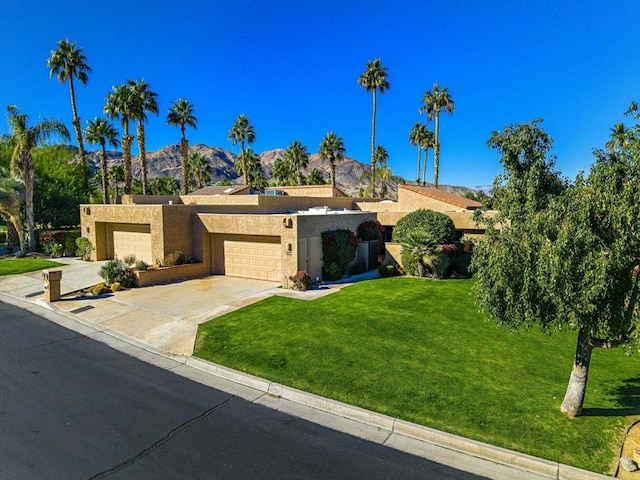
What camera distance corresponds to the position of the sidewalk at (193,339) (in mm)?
6820

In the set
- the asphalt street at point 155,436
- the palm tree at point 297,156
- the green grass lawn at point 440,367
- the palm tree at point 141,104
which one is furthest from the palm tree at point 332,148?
the asphalt street at point 155,436

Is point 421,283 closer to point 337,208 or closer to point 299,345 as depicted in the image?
point 299,345

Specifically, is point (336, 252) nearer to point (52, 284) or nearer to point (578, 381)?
point (52, 284)

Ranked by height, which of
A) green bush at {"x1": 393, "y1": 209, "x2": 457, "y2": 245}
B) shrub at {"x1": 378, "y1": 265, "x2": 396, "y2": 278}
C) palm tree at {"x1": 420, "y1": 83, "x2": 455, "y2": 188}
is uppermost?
palm tree at {"x1": 420, "y1": 83, "x2": 455, "y2": 188}

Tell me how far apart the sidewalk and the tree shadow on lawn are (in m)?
2.29

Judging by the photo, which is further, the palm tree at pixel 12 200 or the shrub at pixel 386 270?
the palm tree at pixel 12 200

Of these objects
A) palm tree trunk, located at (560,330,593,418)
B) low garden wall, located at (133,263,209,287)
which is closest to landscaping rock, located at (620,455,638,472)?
palm tree trunk, located at (560,330,593,418)

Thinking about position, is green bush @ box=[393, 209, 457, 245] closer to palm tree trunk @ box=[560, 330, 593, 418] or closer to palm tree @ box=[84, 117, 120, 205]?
palm tree trunk @ box=[560, 330, 593, 418]

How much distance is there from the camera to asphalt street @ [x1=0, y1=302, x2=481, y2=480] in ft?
20.9

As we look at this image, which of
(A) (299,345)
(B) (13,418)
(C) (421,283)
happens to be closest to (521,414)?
(A) (299,345)

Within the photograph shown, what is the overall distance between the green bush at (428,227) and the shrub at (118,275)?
624 inches

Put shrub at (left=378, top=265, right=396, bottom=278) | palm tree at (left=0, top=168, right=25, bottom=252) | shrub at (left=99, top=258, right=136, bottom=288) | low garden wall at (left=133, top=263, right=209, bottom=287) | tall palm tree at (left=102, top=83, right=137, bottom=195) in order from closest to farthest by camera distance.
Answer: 1. shrub at (left=99, top=258, right=136, bottom=288)
2. low garden wall at (left=133, top=263, right=209, bottom=287)
3. shrub at (left=378, top=265, right=396, bottom=278)
4. palm tree at (left=0, top=168, right=25, bottom=252)
5. tall palm tree at (left=102, top=83, right=137, bottom=195)

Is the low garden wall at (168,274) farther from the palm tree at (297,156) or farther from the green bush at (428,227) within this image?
the palm tree at (297,156)

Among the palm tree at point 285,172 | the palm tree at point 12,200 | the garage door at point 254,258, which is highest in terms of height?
the palm tree at point 285,172
